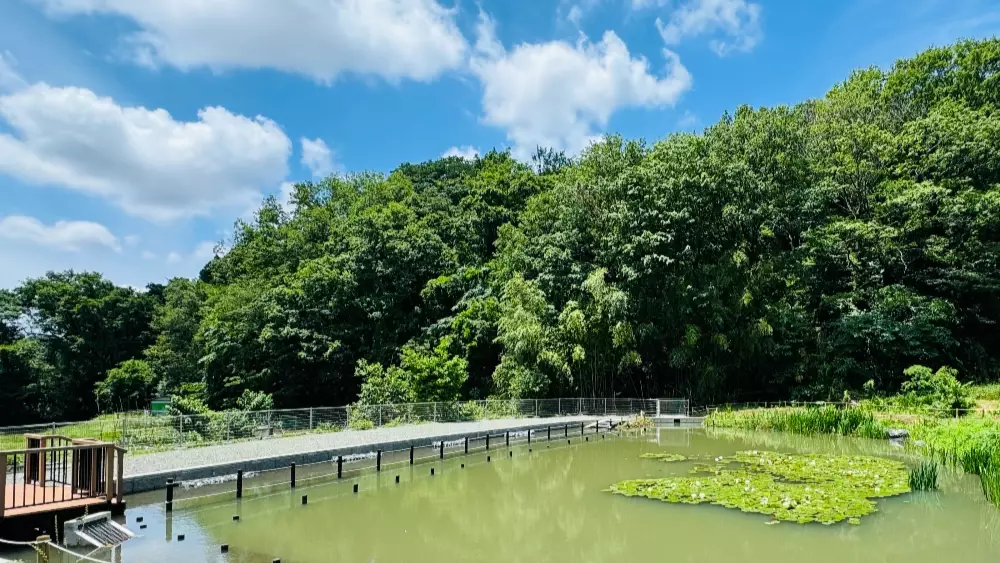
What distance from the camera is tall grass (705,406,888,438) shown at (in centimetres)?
1950

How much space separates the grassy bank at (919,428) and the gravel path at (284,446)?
7.69 meters

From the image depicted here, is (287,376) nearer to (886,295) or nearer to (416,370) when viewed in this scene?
(416,370)

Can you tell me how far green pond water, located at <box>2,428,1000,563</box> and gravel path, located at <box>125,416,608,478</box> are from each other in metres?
0.70

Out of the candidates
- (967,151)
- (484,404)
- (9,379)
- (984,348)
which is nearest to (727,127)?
(967,151)

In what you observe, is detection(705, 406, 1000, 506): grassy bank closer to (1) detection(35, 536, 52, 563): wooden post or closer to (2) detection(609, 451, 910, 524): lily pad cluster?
(2) detection(609, 451, 910, 524): lily pad cluster

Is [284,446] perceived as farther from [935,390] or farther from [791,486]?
[935,390]

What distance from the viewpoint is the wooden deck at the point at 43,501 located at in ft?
27.7

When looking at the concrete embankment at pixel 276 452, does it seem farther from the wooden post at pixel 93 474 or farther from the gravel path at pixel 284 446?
the wooden post at pixel 93 474

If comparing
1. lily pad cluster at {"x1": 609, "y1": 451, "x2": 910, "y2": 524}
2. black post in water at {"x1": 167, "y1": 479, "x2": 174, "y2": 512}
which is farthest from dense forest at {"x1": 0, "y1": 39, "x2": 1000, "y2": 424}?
black post in water at {"x1": 167, "y1": 479, "x2": 174, "y2": 512}

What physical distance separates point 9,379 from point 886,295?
5339 centimetres

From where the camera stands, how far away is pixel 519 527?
1037cm

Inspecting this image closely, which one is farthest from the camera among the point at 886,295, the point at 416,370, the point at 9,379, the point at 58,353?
the point at 58,353

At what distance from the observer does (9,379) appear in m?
42.4

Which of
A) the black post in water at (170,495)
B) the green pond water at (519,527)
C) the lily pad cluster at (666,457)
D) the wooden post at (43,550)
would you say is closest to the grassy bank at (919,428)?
the green pond water at (519,527)
